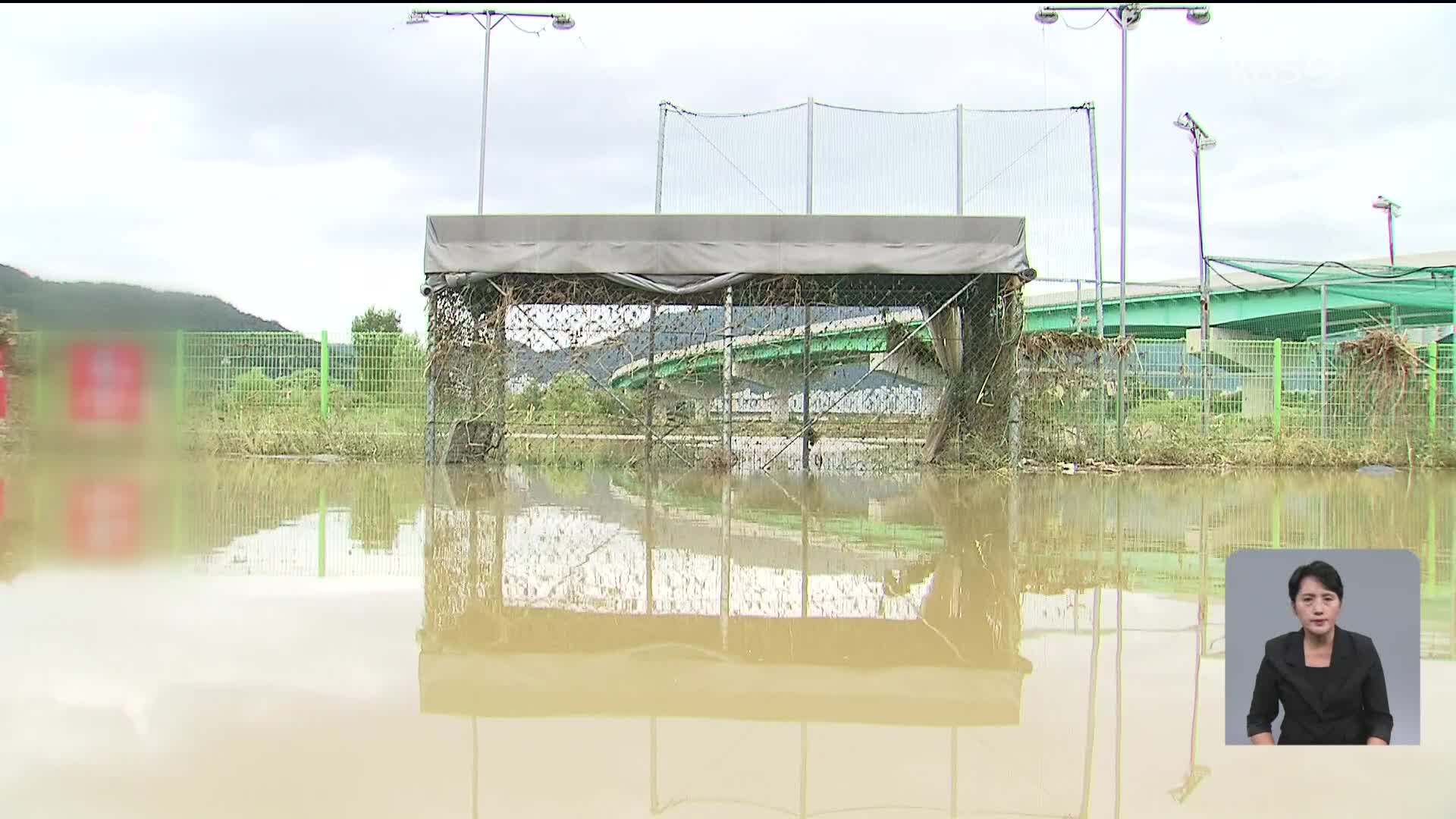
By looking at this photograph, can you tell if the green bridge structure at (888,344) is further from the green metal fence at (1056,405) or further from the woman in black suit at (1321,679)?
the woman in black suit at (1321,679)

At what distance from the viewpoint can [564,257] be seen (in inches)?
461

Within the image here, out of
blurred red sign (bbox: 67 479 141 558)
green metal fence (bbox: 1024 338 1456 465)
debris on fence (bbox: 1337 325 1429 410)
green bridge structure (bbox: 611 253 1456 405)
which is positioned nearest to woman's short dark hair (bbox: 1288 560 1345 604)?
blurred red sign (bbox: 67 479 141 558)

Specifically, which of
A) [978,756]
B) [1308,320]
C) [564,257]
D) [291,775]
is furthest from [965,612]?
[1308,320]

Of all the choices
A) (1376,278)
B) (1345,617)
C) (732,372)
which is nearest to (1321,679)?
(1345,617)

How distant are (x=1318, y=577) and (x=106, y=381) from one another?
41.4 feet

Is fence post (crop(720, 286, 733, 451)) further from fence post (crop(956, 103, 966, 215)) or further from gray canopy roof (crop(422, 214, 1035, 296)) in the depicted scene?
fence post (crop(956, 103, 966, 215))

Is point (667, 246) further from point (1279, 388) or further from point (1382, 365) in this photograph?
point (1382, 365)

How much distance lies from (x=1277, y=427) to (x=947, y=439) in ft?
15.6

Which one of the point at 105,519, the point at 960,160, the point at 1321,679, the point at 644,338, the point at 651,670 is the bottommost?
the point at 651,670

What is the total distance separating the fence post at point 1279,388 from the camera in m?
14.1

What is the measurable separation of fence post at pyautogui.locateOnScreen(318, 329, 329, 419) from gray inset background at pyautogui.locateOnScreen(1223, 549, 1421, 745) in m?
13.7

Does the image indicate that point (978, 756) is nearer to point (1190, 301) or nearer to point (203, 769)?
point (203, 769)

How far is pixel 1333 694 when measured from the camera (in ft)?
7.54

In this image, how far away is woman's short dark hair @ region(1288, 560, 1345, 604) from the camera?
2350 mm
